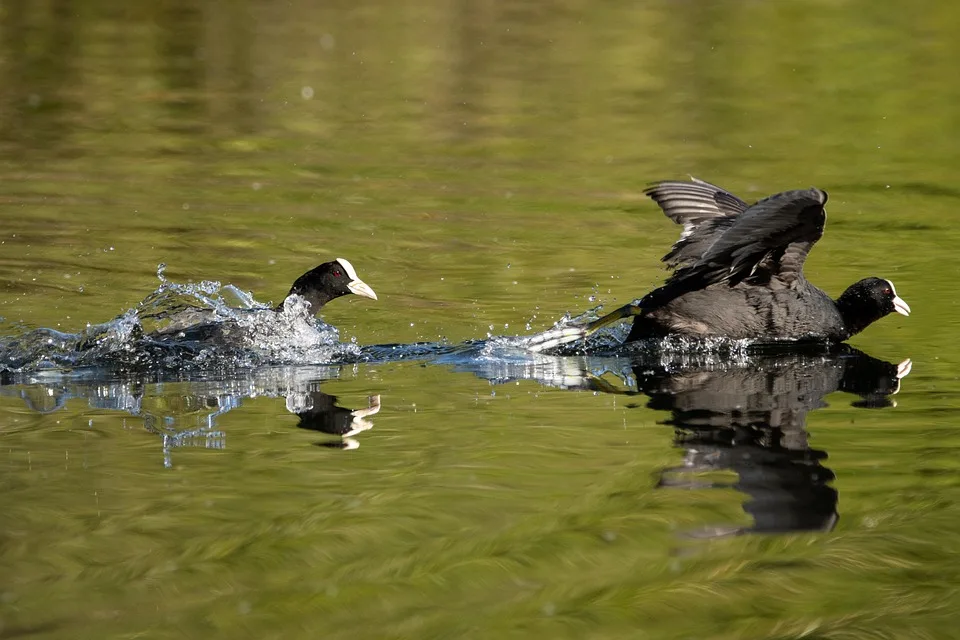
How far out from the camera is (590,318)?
27.0 feet

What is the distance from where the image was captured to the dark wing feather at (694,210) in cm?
775

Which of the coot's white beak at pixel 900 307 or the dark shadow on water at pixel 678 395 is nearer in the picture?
the dark shadow on water at pixel 678 395

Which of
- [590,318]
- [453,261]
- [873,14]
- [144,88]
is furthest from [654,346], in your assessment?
[873,14]

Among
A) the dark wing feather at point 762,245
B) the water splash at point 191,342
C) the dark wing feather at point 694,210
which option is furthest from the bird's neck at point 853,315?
the water splash at point 191,342

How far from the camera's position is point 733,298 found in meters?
7.72

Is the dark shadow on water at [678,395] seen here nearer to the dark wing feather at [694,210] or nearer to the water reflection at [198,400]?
the water reflection at [198,400]

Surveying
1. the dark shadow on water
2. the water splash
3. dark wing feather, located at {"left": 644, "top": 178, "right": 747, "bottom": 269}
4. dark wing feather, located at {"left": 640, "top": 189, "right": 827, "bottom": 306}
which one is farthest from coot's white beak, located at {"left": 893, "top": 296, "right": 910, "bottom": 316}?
the water splash

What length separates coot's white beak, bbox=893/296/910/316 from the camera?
319 inches

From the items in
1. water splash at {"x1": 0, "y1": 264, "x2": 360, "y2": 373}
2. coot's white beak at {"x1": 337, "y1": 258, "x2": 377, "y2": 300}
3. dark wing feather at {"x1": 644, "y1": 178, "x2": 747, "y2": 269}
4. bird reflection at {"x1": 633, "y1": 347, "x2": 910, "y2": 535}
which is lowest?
bird reflection at {"x1": 633, "y1": 347, "x2": 910, "y2": 535}

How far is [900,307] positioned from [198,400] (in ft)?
13.2

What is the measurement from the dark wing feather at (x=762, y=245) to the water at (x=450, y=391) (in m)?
0.42

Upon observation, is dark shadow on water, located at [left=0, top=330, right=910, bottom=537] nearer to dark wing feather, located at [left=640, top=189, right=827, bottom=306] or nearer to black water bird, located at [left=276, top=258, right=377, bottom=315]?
dark wing feather, located at [left=640, top=189, right=827, bottom=306]

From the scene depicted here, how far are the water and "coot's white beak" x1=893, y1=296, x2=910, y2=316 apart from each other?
6.2 inches

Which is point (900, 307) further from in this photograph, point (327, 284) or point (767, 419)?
point (327, 284)
